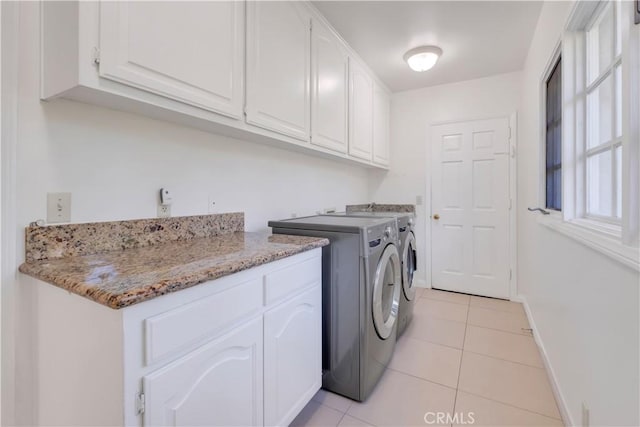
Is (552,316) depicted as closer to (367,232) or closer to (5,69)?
(367,232)

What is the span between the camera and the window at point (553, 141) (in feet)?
5.54

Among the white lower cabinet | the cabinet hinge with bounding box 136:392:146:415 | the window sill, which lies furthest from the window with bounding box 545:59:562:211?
the cabinet hinge with bounding box 136:392:146:415

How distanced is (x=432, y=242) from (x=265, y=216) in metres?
2.25

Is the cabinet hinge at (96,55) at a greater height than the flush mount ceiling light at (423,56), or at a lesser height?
lesser

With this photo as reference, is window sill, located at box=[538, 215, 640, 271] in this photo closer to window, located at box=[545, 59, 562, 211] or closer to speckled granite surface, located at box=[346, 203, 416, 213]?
window, located at box=[545, 59, 562, 211]

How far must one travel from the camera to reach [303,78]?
5.81 feet

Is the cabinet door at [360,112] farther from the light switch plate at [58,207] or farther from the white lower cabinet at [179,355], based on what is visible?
the light switch plate at [58,207]

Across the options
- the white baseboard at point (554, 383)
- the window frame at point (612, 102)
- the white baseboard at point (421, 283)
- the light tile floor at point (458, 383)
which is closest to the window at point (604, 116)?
the window frame at point (612, 102)

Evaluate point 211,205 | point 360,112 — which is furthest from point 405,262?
point 211,205

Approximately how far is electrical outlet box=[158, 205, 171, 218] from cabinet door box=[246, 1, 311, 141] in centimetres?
58

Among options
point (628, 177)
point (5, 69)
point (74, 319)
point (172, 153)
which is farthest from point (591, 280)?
point (5, 69)

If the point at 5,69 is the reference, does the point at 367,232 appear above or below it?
below

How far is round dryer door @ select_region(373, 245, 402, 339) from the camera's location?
5.15ft

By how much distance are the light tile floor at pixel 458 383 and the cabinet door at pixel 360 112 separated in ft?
5.32
